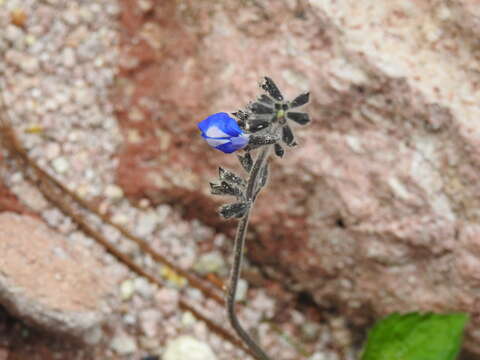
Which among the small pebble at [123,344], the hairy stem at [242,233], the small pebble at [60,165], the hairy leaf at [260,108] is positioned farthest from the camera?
the small pebble at [60,165]

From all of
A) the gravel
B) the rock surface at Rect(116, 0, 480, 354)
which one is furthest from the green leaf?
the gravel

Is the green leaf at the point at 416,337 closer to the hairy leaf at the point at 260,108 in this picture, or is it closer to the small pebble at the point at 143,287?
the small pebble at the point at 143,287

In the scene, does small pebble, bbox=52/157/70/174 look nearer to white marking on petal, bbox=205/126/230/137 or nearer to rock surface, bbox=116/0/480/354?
rock surface, bbox=116/0/480/354

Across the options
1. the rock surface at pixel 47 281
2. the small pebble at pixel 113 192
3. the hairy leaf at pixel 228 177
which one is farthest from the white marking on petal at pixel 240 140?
the small pebble at pixel 113 192

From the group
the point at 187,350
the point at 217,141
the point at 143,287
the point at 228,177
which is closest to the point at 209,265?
the point at 143,287

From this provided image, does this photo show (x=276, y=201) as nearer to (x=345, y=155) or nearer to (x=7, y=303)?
(x=345, y=155)

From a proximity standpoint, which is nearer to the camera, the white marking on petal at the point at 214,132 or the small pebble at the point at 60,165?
the white marking on petal at the point at 214,132

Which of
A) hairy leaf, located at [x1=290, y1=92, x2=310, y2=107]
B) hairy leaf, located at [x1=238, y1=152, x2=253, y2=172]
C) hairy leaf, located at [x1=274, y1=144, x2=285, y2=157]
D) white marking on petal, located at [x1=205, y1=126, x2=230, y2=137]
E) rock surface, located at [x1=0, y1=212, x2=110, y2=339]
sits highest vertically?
hairy leaf, located at [x1=290, y1=92, x2=310, y2=107]
